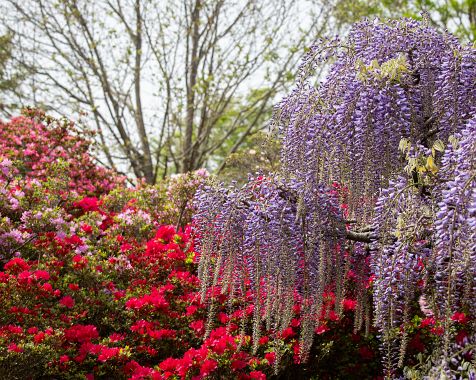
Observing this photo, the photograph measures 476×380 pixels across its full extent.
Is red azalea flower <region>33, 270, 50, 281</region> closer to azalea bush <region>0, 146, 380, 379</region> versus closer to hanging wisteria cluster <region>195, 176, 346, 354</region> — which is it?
azalea bush <region>0, 146, 380, 379</region>

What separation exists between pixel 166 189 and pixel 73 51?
5.90m

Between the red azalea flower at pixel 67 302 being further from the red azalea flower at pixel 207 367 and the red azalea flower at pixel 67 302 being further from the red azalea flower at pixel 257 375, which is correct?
the red azalea flower at pixel 257 375

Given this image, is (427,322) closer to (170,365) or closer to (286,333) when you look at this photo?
(286,333)

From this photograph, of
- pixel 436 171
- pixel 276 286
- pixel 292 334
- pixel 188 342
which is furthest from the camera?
pixel 188 342

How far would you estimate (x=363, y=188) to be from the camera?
391 centimetres

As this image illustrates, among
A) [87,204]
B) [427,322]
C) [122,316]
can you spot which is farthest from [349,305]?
[87,204]

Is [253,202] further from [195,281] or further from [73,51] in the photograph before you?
[73,51]

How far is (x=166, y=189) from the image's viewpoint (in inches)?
309

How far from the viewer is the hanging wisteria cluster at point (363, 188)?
355cm

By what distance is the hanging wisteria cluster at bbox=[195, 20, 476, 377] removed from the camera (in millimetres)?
3547

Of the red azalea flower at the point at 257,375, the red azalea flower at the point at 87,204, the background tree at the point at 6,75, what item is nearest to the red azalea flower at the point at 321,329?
the red azalea flower at the point at 257,375

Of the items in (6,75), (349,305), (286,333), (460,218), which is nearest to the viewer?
(460,218)

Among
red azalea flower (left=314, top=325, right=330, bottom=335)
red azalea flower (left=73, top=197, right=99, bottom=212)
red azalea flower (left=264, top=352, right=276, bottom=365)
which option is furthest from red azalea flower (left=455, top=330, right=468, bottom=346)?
red azalea flower (left=73, top=197, right=99, bottom=212)

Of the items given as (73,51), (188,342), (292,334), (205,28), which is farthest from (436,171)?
(73,51)
